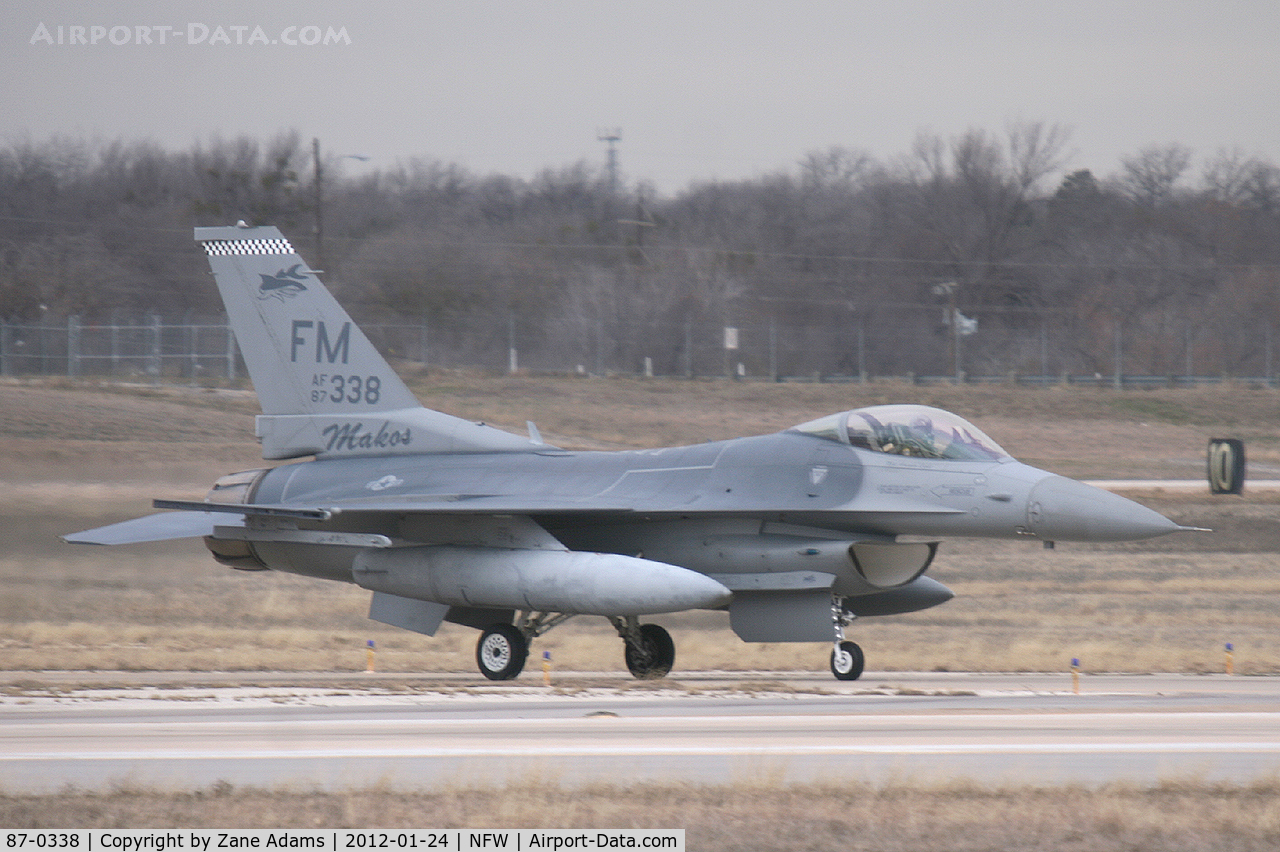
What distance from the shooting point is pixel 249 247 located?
669 inches

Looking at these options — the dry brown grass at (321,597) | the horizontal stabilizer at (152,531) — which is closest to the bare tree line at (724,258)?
the dry brown grass at (321,597)

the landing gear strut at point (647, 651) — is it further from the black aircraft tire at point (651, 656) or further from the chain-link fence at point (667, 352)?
the chain-link fence at point (667, 352)

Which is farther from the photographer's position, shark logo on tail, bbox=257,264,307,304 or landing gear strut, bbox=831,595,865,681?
shark logo on tail, bbox=257,264,307,304

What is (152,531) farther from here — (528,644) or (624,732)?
(624,732)

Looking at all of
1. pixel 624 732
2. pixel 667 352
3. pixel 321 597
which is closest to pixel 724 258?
pixel 667 352

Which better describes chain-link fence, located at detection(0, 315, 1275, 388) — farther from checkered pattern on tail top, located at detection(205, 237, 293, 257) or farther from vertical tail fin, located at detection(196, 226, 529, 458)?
vertical tail fin, located at detection(196, 226, 529, 458)

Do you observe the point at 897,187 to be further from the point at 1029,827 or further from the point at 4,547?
the point at 1029,827

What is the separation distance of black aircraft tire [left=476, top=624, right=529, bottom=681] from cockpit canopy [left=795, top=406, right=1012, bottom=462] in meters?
3.87

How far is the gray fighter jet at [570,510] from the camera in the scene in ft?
44.8

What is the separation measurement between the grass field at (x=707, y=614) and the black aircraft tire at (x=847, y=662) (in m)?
2.32

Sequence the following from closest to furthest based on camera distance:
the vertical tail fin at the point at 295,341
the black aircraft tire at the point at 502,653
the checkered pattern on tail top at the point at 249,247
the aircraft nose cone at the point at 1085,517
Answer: the aircraft nose cone at the point at 1085,517
the black aircraft tire at the point at 502,653
the vertical tail fin at the point at 295,341
the checkered pattern on tail top at the point at 249,247

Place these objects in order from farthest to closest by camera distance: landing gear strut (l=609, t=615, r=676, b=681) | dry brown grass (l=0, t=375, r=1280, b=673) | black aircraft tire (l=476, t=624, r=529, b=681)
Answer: dry brown grass (l=0, t=375, r=1280, b=673) → landing gear strut (l=609, t=615, r=676, b=681) → black aircraft tire (l=476, t=624, r=529, b=681)

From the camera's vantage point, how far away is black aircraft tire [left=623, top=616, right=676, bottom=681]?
49.8 ft

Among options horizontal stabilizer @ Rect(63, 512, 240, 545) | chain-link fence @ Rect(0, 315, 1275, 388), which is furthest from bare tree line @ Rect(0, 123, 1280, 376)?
horizontal stabilizer @ Rect(63, 512, 240, 545)
